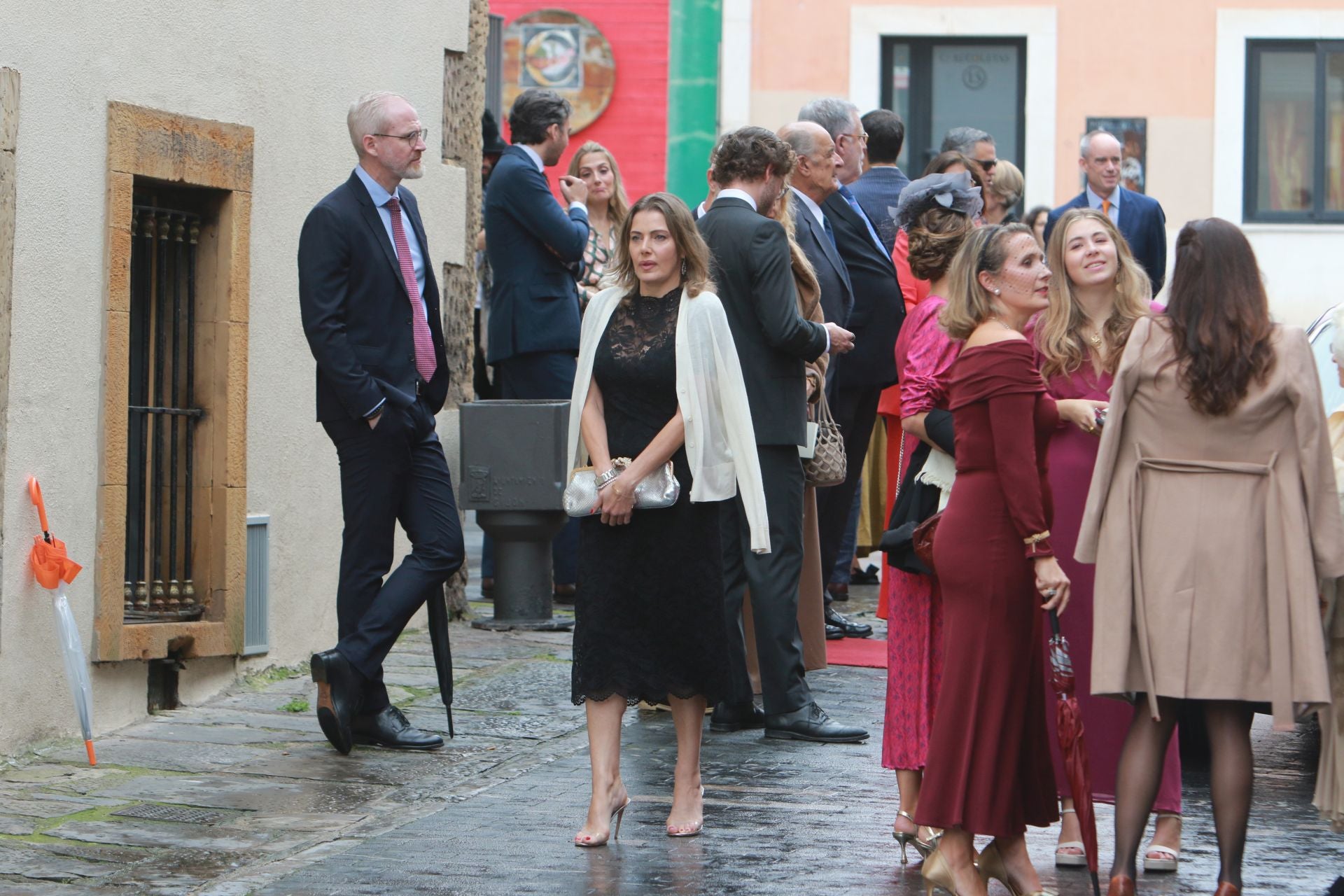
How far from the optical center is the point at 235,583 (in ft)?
26.1

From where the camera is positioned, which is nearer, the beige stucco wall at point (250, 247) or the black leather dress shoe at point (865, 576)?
the beige stucco wall at point (250, 247)

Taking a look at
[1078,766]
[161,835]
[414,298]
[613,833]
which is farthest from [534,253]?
[1078,766]

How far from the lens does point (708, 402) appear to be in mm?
5859

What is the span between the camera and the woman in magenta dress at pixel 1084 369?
5879 mm

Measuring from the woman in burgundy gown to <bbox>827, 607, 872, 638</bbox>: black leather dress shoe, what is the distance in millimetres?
4356

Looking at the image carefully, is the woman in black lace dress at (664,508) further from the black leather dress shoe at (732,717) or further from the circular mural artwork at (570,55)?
the circular mural artwork at (570,55)

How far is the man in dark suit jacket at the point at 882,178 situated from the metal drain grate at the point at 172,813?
5.01 metres

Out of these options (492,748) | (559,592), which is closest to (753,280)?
(492,748)

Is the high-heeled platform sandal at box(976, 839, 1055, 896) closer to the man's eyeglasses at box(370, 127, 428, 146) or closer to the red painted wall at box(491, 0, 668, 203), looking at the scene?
the man's eyeglasses at box(370, 127, 428, 146)

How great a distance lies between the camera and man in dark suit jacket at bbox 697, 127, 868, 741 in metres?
7.10

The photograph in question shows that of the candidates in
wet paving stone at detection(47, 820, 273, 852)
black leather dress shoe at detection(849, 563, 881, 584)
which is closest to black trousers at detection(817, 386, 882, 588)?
black leather dress shoe at detection(849, 563, 881, 584)

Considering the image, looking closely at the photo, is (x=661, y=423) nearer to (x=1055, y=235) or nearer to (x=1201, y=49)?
(x=1055, y=235)

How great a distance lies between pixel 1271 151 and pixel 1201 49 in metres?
1.21

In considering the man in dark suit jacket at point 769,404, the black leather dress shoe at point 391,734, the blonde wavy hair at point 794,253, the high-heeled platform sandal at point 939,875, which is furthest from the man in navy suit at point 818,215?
the high-heeled platform sandal at point 939,875
